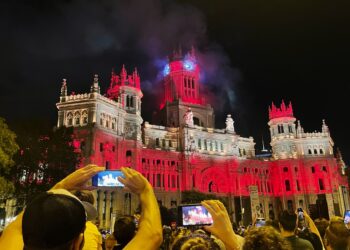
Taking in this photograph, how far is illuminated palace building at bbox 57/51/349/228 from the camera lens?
177ft

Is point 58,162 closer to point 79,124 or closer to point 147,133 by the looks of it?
point 79,124

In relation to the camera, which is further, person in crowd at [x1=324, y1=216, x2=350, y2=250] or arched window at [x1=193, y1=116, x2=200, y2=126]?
arched window at [x1=193, y1=116, x2=200, y2=126]

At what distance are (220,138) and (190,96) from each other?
44.0 ft

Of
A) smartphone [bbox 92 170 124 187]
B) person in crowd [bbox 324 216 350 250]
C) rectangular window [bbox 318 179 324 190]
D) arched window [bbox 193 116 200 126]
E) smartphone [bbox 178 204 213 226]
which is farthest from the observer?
arched window [bbox 193 116 200 126]

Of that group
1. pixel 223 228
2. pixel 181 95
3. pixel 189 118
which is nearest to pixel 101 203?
pixel 189 118

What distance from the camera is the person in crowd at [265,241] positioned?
11.3 ft

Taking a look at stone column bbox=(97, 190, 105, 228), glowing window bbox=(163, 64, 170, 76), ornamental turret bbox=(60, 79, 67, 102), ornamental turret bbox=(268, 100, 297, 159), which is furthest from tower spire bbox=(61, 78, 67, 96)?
ornamental turret bbox=(268, 100, 297, 159)

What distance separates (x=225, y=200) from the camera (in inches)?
2665

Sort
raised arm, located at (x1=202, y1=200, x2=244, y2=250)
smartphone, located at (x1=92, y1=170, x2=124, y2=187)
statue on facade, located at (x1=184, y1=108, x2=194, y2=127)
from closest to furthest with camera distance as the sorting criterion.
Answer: raised arm, located at (x1=202, y1=200, x2=244, y2=250) < smartphone, located at (x1=92, y1=170, x2=124, y2=187) < statue on facade, located at (x1=184, y1=108, x2=194, y2=127)

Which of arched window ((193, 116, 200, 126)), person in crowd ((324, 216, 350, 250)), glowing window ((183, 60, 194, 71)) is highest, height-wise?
glowing window ((183, 60, 194, 71))

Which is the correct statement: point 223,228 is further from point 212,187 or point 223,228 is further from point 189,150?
point 212,187

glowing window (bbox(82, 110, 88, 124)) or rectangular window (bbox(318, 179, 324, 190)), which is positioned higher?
glowing window (bbox(82, 110, 88, 124))

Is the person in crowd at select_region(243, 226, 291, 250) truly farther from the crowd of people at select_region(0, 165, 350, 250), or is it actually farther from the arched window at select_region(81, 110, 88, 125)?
the arched window at select_region(81, 110, 88, 125)

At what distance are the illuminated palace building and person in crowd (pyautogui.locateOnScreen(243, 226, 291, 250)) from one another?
158ft
